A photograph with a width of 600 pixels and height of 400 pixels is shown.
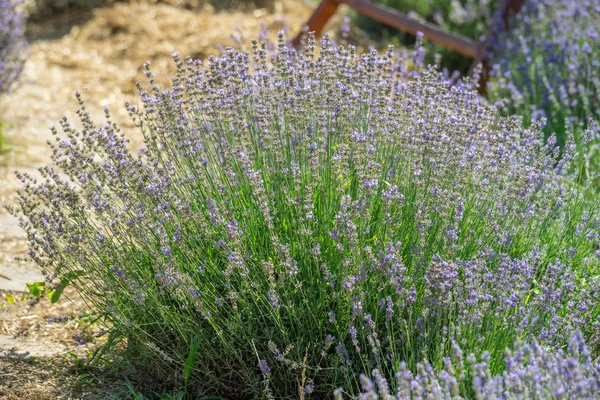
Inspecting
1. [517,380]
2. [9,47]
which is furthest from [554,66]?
[9,47]

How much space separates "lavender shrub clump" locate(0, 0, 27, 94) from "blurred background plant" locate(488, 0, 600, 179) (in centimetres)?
374

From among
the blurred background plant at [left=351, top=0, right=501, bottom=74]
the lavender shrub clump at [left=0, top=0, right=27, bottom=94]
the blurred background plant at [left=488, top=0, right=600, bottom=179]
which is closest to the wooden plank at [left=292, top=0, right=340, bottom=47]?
the blurred background plant at [left=351, top=0, right=501, bottom=74]

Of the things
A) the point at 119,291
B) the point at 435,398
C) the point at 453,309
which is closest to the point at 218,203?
the point at 119,291

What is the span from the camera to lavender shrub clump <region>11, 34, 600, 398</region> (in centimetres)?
261

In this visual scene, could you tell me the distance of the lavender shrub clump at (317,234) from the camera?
261 cm

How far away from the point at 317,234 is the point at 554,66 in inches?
131

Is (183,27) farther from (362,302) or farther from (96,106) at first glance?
(362,302)

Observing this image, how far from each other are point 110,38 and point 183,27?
2.81 feet

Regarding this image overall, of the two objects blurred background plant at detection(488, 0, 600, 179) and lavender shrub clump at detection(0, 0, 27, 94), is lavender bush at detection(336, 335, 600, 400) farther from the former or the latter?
lavender shrub clump at detection(0, 0, 27, 94)

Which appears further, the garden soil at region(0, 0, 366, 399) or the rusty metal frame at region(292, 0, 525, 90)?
the rusty metal frame at region(292, 0, 525, 90)

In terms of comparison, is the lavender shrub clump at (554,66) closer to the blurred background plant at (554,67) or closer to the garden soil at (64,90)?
the blurred background plant at (554,67)

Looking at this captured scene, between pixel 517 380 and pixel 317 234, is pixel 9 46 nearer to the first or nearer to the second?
pixel 317 234

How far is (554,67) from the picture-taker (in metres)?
5.45

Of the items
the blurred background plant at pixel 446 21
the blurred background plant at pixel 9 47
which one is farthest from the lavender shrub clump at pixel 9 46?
the blurred background plant at pixel 446 21
